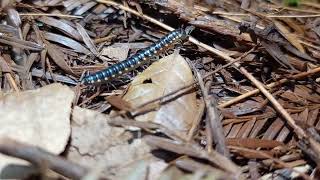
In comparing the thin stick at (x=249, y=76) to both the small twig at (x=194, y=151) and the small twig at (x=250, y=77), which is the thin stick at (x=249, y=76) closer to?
the small twig at (x=250, y=77)

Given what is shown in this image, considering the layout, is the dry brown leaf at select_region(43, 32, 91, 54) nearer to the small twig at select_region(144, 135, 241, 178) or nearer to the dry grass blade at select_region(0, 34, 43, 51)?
the dry grass blade at select_region(0, 34, 43, 51)

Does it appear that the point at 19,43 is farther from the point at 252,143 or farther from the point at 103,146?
the point at 252,143

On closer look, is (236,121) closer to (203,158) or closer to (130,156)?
(203,158)

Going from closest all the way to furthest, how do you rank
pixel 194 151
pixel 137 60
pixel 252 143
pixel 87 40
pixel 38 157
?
1. pixel 38 157
2. pixel 194 151
3. pixel 252 143
4. pixel 137 60
5. pixel 87 40

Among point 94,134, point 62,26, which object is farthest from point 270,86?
point 62,26

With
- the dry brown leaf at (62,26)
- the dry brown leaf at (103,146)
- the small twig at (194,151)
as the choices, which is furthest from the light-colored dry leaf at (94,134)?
the dry brown leaf at (62,26)
